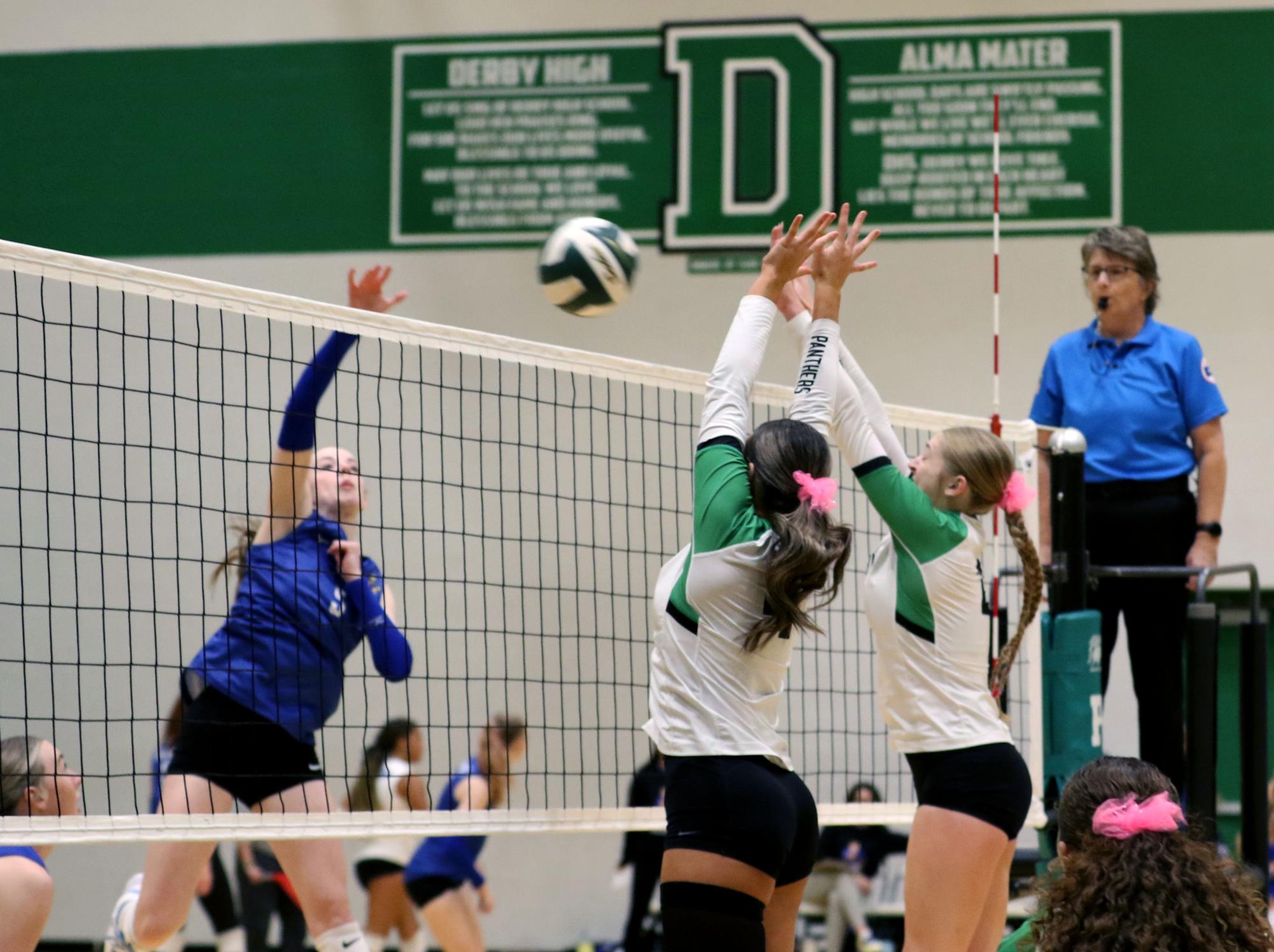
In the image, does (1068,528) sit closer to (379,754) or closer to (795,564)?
(795,564)

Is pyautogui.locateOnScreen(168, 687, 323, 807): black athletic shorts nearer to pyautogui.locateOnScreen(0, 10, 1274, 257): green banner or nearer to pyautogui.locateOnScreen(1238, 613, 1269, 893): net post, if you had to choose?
pyautogui.locateOnScreen(1238, 613, 1269, 893): net post

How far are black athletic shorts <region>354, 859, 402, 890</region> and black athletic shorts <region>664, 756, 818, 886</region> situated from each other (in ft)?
17.4

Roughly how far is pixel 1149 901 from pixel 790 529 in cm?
112

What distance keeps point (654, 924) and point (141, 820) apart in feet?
18.3

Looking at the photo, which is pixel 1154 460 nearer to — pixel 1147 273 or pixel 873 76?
pixel 1147 273

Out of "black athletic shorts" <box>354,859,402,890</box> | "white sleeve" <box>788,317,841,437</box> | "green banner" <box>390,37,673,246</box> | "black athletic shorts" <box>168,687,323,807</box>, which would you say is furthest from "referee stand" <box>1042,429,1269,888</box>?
"green banner" <box>390,37,673,246</box>

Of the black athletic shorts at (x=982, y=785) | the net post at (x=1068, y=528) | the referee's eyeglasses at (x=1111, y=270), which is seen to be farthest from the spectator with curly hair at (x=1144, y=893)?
the referee's eyeglasses at (x=1111, y=270)

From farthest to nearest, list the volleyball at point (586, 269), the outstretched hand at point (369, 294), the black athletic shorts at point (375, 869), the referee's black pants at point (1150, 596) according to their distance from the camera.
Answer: the black athletic shorts at point (375, 869)
the referee's black pants at point (1150, 596)
the volleyball at point (586, 269)
the outstretched hand at point (369, 294)

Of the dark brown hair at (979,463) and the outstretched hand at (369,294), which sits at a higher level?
the outstretched hand at (369,294)

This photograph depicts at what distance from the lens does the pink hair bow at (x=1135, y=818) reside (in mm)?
2273

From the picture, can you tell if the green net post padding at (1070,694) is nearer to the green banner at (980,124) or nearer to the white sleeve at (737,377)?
the white sleeve at (737,377)

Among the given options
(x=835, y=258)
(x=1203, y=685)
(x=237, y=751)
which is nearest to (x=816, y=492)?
(x=835, y=258)

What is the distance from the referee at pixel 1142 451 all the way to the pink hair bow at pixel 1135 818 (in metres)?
3.05

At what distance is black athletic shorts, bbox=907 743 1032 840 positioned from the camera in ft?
11.6
